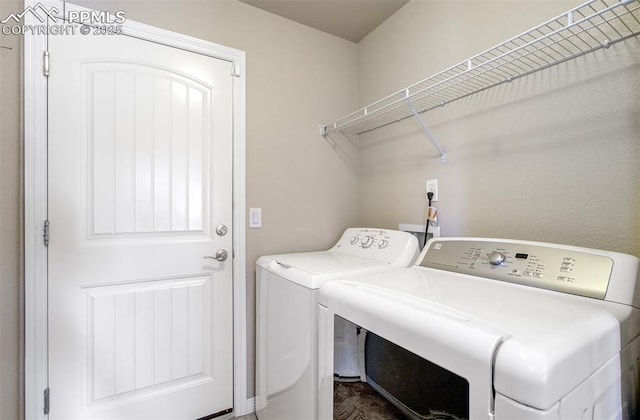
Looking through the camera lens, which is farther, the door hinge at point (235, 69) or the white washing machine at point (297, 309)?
the door hinge at point (235, 69)

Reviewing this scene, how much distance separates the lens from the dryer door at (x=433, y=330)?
586 millimetres

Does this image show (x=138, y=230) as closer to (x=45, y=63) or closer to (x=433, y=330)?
(x=45, y=63)

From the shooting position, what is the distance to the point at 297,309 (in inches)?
48.1

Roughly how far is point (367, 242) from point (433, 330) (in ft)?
3.31

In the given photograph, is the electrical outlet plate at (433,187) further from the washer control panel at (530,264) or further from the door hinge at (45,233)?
the door hinge at (45,233)

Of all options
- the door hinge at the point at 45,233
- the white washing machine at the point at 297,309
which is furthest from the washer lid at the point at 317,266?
the door hinge at the point at 45,233

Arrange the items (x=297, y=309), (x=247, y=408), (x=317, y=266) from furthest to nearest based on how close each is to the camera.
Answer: (x=247, y=408) < (x=317, y=266) < (x=297, y=309)

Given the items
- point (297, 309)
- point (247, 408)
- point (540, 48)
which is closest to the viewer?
point (540, 48)

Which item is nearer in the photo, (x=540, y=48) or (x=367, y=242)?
(x=540, y=48)

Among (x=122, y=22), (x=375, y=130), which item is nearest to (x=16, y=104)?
(x=122, y=22)

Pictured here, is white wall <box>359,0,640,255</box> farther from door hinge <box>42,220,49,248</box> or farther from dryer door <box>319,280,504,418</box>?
door hinge <box>42,220,49,248</box>

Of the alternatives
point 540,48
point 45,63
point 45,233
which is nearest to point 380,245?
point 540,48

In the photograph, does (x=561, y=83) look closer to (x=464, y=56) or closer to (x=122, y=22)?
(x=464, y=56)

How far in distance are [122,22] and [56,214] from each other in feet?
3.17
